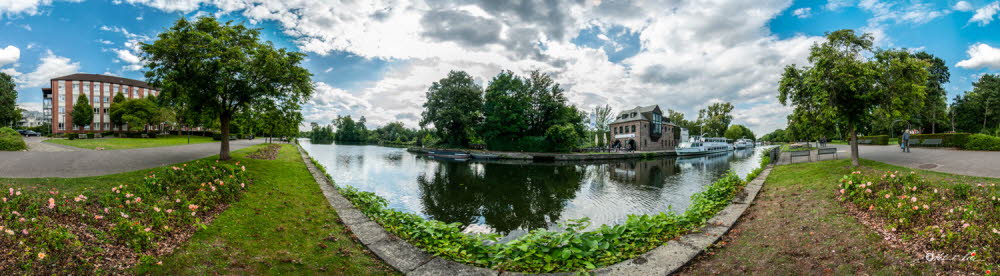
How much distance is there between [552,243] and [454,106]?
3553cm

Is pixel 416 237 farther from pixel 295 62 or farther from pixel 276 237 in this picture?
pixel 295 62

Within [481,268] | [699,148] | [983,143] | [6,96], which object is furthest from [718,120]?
[6,96]

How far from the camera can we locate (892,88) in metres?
9.90

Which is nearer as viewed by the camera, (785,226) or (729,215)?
(785,226)

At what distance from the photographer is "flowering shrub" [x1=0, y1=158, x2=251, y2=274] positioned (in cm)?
332

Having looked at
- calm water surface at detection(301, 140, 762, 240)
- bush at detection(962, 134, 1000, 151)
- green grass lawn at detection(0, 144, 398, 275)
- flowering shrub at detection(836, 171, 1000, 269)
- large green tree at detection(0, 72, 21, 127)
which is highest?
large green tree at detection(0, 72, 21, 127)

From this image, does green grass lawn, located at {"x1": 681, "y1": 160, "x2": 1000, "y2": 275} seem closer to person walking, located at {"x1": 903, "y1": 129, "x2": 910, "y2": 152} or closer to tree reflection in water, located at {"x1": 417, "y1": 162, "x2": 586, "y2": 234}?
tree reflection in water, located at {"x1": 417, "y1": 162, "x2": 586, "y2": 234}

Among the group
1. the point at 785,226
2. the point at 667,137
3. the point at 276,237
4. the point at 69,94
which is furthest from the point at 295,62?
the point at 69,94

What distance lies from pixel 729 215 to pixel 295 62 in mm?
14711

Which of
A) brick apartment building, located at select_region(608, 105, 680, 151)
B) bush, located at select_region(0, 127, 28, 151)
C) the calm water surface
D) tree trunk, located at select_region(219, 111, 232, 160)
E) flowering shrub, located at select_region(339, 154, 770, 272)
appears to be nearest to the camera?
flowering shrub, located at select_region(339, 154, 770, 272)

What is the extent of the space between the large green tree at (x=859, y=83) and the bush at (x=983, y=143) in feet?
32.5

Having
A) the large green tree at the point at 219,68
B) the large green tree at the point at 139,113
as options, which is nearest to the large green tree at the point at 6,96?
the large green tree at the point at 139,113

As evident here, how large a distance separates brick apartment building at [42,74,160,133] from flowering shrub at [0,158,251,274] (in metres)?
61.0

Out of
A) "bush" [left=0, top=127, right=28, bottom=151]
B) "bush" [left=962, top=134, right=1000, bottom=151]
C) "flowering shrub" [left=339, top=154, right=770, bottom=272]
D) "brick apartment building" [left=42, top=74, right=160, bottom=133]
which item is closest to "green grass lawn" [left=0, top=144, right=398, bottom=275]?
"flowering shrub" [left=339, top=154, right=770, bottom=272]
